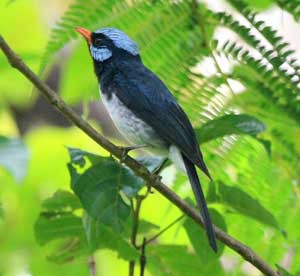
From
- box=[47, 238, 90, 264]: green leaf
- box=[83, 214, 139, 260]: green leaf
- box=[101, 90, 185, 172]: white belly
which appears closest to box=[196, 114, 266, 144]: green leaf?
box=[83, 214, 139, 260]: green leaf

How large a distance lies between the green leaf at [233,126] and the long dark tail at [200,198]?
25cm

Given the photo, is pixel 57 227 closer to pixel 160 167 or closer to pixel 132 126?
pixel 160 167

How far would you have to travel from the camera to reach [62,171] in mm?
3273

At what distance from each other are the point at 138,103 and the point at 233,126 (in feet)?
3.66

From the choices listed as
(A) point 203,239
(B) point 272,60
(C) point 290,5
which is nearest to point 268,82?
(B) point 272,60

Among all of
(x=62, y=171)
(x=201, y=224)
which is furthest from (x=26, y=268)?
(x=201, y=224)

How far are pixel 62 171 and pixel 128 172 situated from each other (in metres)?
0.91

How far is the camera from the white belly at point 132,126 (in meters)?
3.22

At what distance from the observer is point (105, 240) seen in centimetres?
230

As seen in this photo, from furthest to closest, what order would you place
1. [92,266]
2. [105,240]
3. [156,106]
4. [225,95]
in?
[156,106], [225,95], [92,266], [105,240]

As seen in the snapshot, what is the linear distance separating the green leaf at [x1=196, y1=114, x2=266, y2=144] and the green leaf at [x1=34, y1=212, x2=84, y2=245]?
0.48m

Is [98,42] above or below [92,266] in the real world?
above

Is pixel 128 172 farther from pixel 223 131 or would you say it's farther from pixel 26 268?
pixel 26 268

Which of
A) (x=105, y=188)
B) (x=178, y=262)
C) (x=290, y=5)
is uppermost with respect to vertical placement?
(x=290, y=5)
